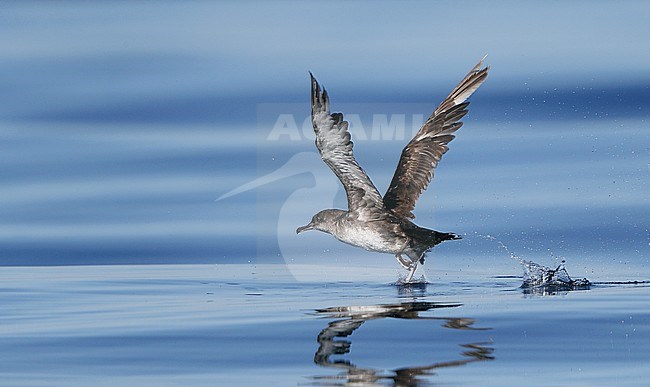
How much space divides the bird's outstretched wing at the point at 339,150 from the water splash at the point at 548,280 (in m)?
1.39

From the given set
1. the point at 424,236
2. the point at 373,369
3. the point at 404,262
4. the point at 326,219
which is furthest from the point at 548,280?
the point at 373,369

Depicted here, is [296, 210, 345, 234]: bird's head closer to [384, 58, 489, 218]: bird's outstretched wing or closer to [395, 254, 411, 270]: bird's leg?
[384, 58, 489, 218]: bird's outstretched wing

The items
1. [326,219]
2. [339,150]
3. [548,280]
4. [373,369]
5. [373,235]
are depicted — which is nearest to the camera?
[373,369]

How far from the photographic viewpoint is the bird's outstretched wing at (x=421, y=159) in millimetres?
11891

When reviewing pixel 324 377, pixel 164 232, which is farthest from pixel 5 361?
pixel 164 232

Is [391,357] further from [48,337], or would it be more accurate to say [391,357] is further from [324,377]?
[48,337]

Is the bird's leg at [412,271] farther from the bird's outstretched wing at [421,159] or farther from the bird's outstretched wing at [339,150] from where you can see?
the bird's outstretched wing at [339,150]

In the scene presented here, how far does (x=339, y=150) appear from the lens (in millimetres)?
10195

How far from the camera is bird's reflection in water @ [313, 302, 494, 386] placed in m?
6.91

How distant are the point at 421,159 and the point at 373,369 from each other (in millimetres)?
4905

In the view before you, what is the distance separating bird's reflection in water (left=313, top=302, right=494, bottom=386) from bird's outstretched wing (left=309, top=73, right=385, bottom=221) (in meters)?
1.30

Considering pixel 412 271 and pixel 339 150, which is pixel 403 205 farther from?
pixel 339 150

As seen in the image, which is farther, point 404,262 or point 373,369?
point 404,262

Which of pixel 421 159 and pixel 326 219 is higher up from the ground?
pixel 421 159
